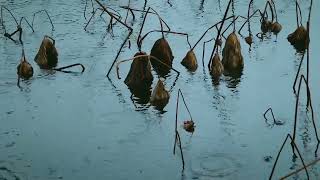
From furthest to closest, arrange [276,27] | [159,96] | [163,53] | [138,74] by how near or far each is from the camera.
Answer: [276,27] < [163,53] < [138,74] < [159,96]

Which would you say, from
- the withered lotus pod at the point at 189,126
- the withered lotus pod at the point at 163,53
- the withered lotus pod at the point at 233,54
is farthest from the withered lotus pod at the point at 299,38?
the withered lotus pod at the point at 189,126

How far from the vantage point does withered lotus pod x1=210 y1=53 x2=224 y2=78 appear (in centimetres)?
359

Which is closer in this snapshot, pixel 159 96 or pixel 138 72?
pixel 159 96

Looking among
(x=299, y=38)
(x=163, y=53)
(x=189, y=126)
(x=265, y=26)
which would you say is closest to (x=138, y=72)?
(x=163, y=53)

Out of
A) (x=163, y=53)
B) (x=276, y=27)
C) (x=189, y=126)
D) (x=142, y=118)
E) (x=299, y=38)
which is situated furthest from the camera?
(x=276, y=27)

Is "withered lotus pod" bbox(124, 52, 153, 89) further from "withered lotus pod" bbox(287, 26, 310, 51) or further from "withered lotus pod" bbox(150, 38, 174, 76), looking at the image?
"withered lotus pod" bbox(287, 26, 310, 51)

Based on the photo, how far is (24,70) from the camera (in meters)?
3.65

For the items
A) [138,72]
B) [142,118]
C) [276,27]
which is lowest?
[142,118]

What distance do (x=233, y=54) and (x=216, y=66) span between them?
9.0 inches

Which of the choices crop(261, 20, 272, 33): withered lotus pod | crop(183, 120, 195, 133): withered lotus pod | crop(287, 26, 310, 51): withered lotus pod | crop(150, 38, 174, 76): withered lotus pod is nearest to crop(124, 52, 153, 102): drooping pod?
crop(150, 38, 174, 76): withered lotus pod

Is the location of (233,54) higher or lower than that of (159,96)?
higher

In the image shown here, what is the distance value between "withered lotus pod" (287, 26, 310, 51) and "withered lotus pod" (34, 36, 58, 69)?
71.5 inches

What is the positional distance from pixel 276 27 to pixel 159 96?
160cm

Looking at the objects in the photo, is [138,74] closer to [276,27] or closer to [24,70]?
[24,70]
